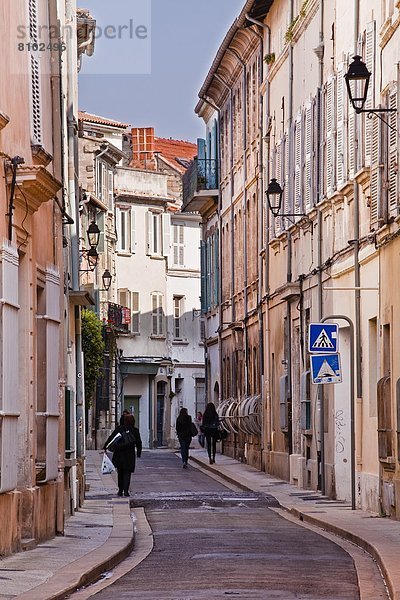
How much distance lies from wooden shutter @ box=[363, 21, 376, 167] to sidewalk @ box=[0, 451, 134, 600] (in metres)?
6.52

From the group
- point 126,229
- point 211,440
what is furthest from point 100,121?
point 211,440

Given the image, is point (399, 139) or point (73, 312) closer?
point (399, 139)

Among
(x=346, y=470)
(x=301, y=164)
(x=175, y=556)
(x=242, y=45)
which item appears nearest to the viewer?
(x=175, y=556)

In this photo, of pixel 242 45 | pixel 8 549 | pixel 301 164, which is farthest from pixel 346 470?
pixel 242 45

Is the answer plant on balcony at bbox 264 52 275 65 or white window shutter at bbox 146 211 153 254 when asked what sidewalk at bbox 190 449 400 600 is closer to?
plant on balcony at bbox 264 52 275 65

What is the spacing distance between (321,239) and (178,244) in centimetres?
4763

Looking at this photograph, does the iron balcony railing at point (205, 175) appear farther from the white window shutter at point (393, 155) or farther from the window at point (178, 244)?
the white window shutter at point (393, 155)

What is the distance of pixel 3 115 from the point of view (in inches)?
604

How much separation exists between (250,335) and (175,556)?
24923mm

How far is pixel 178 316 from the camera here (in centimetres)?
7662

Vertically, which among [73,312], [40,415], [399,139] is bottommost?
[40,415]

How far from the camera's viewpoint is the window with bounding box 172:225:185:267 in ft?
250

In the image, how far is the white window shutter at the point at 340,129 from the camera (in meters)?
26.5

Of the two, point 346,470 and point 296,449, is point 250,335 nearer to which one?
point 296,449
